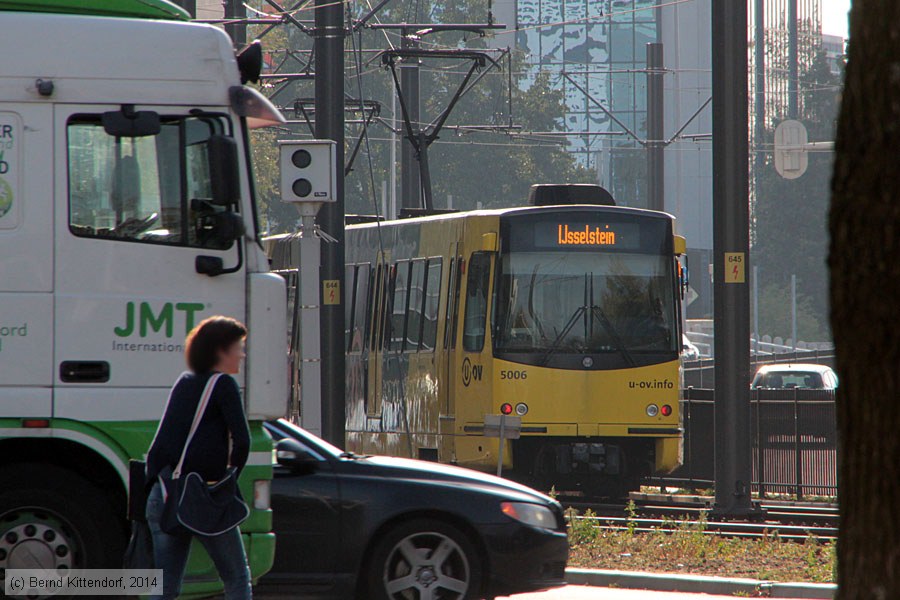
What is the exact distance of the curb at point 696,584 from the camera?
10.7m

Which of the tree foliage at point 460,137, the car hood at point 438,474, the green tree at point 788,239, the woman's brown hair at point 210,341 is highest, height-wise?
the tree foliage at point 460,137

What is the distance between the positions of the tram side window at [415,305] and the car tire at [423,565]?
9790 millimetres

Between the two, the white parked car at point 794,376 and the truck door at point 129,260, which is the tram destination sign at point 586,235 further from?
the white parked car at point 794,376

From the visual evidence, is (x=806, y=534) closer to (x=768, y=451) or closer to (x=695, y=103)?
(x=768, y=451)

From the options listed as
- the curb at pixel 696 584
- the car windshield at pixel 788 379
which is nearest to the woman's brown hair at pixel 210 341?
the curb at pixel 696 584

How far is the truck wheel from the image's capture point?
739cm

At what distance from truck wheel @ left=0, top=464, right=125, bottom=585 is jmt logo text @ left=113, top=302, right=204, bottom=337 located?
780 millimetres

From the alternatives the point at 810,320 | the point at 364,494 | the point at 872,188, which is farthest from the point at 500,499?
the point at 810,320

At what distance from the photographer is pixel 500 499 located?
8602mm

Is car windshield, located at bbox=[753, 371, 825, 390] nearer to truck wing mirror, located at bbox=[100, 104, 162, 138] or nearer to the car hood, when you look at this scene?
the car hood

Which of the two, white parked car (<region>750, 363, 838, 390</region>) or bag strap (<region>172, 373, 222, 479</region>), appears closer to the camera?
bag strap (<region>172, 373, 222, 479</region>)

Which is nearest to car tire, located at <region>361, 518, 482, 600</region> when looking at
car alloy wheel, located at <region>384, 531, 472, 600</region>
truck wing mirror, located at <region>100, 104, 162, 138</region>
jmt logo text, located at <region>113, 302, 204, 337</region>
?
car alloy wheel, located at <region>384, 531, 472, 600</region>

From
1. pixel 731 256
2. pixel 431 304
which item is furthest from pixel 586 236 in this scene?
pixel 431 304

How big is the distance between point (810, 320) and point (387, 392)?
213ft
